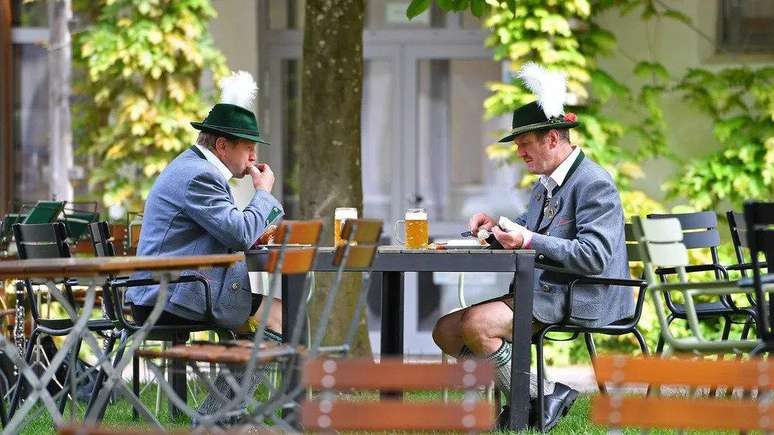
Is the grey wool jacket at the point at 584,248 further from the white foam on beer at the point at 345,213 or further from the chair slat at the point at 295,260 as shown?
the chair slat at the point at 295,260

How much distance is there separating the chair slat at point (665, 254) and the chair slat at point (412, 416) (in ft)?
6.50

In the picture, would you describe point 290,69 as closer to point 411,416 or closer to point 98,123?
point 98,123

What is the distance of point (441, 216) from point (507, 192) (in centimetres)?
52

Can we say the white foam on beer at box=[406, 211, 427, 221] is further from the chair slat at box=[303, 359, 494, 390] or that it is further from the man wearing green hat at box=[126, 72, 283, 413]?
the chair slat at box=[303, 359, 494, 390]

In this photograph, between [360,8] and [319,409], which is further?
[360,8]

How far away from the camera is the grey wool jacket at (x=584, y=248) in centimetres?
658

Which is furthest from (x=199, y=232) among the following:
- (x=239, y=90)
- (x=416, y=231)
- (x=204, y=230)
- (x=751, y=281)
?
(x=751, y=281)

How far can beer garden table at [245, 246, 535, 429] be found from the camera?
639cm

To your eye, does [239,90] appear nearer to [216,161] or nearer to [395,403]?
[216,161]

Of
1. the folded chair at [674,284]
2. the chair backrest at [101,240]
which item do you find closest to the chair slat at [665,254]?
the folded chair at [674,284]

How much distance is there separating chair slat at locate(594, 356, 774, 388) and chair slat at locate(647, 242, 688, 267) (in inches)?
70.8

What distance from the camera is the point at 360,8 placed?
29.1 ft

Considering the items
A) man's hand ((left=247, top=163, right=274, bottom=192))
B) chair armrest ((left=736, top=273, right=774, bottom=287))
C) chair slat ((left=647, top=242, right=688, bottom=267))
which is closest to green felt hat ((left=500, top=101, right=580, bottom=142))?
man's hand ((left=247, top=163, right=274, bottom=192))

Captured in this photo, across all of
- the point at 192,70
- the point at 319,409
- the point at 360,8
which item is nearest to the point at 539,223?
the point at 360,8
